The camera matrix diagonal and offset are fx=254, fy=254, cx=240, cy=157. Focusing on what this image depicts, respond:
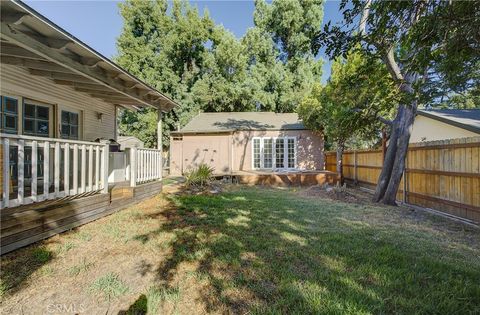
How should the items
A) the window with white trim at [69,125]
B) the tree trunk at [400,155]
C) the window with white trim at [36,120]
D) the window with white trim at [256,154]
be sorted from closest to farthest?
1. the window with white trim at [36,120]
2. the window with white trim at [69,125]
3. the tree trunk at [400,155]
4. the window with white trim at [256,154]

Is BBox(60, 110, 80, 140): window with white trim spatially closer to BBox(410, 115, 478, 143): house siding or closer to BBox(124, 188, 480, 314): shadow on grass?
BBox(124, 188, 480, 314): shadow on grass

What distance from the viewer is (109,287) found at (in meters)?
2.59

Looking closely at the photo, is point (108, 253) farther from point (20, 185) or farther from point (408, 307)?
point (408, 307)

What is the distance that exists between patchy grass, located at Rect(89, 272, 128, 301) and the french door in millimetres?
12079

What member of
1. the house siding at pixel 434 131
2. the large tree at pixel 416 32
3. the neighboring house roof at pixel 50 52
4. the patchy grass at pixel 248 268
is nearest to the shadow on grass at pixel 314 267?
the patchy grass at pixel 248 268

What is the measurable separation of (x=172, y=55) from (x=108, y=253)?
2149cm

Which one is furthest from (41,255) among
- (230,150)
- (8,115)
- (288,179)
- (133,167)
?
(230,150)

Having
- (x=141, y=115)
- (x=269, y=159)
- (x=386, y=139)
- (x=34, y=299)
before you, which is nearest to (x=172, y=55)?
(x=141, y=115)

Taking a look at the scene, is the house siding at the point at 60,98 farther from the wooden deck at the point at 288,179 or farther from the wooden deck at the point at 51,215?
the wooden deck at the point at 288,179

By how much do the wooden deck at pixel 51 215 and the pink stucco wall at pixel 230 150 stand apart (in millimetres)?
9415

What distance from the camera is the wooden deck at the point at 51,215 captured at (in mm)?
3072

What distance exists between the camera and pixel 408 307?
226cm

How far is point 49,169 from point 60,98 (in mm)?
3252

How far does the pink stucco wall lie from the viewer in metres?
14.3
